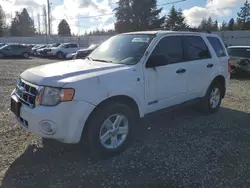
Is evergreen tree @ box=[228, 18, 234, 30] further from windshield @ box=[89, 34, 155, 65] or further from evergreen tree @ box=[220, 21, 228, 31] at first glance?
windshield @ box=[89, 34, 155, 65]

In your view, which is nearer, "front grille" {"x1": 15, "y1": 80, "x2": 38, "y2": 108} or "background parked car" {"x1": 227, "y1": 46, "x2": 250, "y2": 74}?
"front grille" {"x1": 15, "y1": 80, "x2": 38, "y2": 108}

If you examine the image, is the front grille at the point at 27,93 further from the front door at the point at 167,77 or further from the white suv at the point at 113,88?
the front door at the point at 167,77

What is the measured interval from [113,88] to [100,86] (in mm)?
207

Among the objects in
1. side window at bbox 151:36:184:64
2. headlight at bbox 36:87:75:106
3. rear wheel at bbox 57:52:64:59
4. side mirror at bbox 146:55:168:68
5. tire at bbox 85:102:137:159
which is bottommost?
→ tire at bbox 85:102:137:159

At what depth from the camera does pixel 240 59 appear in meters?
12.1

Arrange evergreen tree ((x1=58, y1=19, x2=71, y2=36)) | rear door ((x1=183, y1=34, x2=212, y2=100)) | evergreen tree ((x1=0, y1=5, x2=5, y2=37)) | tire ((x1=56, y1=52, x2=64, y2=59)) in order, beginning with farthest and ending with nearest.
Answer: evergreen tree ((x1=58, y1=19, x2=71, y2=36)) < evergreen tree ((x1=0, y1=5, x2=5, y2=37)) < tire ((x1=56, y1=52, x2=64, y2=59)) < rear door ((x1=183, y1=34, x2=212, y2=100))

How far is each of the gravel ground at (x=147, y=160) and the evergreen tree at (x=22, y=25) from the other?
82.7 meters

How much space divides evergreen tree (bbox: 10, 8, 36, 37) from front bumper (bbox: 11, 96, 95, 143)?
83.7m

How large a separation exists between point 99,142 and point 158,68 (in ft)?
5.27

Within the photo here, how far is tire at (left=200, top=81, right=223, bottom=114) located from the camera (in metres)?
5.99

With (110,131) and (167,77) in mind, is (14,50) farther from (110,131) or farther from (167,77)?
(110,131)

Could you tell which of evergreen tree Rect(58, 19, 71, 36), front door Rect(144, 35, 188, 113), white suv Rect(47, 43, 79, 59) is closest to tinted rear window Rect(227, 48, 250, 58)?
front door Rect(144, 35, 188, 113)

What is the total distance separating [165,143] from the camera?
178 inches

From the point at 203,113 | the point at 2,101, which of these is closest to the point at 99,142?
the point at 203,113
